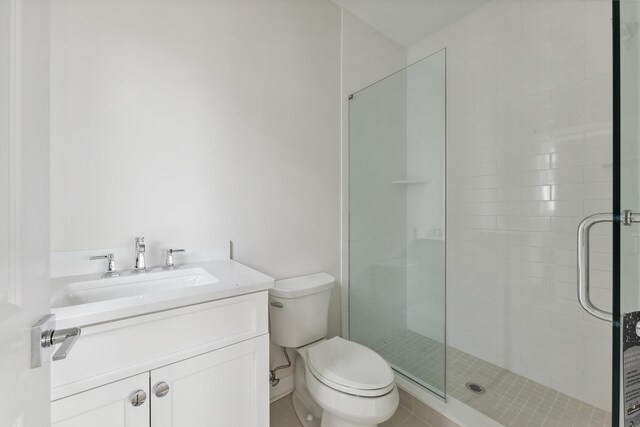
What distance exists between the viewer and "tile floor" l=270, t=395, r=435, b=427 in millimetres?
1508

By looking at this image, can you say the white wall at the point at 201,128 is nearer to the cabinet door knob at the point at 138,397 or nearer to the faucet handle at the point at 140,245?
the faucet handle at the point at 140,245

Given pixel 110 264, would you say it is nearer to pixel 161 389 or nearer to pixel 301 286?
pixel 161 389

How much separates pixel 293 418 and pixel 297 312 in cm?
60

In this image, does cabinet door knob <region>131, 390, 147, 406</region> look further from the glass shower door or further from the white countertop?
the glass shower door

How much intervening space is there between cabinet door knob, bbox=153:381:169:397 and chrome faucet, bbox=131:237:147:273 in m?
0.51

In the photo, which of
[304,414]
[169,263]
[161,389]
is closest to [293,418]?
[304,414]

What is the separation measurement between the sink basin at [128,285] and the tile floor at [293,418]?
0.94 meters

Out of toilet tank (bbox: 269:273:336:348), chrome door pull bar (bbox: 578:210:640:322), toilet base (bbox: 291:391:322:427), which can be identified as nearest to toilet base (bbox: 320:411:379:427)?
toilet base (bbox: 291:391:322:427)

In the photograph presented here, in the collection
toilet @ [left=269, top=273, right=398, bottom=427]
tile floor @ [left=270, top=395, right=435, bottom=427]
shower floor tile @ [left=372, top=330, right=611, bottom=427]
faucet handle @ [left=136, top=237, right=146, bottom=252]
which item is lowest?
tile floor @ [left=270, top=395, right=435, bottom=427]

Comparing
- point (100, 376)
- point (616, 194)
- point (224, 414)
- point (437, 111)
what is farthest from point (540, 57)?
point (100, 376)

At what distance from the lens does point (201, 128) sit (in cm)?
142

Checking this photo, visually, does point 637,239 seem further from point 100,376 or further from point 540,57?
point 540,57

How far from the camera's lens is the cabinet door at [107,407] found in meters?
0.73

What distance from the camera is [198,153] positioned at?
1.42m
